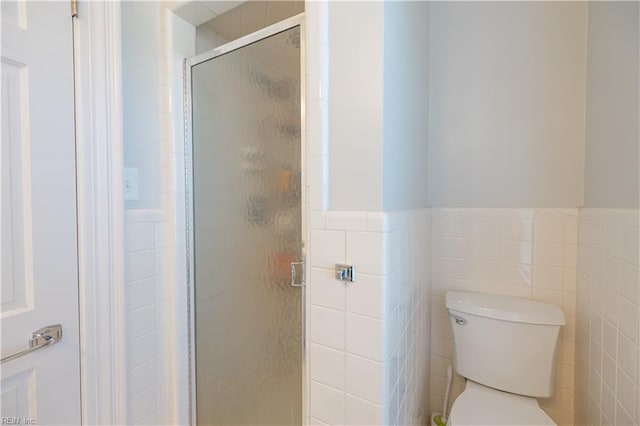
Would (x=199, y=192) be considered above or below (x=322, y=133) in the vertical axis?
below

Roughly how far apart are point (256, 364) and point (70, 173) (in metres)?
0.93

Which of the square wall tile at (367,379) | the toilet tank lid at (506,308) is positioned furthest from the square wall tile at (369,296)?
the toilet tank lid at (506,308)

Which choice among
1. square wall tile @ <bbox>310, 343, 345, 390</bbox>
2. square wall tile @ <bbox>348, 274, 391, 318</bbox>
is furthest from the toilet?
square wall tile @ <bbox>348, 274, 391, 318</bbox>

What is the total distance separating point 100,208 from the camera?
0.98 meters

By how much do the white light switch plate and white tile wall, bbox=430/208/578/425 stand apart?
1371mm

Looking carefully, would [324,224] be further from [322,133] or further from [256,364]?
[256,364]

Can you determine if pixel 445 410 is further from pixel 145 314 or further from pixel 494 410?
pixel 145 314

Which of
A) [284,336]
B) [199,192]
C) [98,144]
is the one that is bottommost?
[284,336]

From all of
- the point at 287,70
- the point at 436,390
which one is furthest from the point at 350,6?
the point at 436,390

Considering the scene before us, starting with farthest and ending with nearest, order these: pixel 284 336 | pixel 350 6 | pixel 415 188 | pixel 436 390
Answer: pixel 436 390 < pixel 415 188 < pixel 284 336 < pixel 350 6

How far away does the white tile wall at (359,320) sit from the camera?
2.53 ft

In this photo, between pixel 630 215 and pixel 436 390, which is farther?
pixel 436 390

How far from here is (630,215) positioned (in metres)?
0.84

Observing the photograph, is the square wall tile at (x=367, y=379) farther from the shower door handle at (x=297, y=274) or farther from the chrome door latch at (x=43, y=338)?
the chrome door latch at (x=43, y=338)
